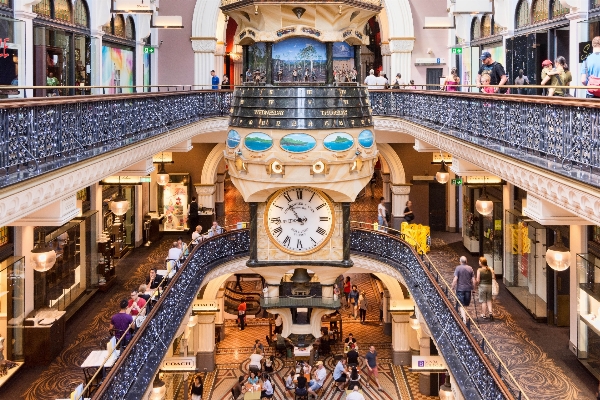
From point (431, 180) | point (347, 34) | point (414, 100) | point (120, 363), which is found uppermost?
point (347, 34)

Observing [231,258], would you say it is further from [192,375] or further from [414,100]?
[414,100]

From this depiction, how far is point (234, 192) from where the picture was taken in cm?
3259

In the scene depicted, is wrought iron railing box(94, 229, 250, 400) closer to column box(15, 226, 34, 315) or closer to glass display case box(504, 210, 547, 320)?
column box(15, 226, 34, 315)

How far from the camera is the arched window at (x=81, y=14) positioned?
57.3 ft

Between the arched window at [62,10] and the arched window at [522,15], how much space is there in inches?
429

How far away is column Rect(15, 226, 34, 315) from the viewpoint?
13267 mm

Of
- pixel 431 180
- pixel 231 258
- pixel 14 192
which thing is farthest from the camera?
pixel 431 180

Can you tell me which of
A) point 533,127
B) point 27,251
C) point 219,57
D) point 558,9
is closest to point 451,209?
point 219,57

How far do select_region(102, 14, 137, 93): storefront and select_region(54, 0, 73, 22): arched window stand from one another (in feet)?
7.87

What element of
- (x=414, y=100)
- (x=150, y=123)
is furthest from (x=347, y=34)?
(x=150, y=123)

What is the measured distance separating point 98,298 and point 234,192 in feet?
51.3

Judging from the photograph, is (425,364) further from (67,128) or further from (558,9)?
(67,128)

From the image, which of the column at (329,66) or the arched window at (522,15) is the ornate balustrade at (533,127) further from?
the arched window at (522,15)

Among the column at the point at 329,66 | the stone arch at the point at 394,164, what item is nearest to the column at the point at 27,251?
the column at the point at 329,66
